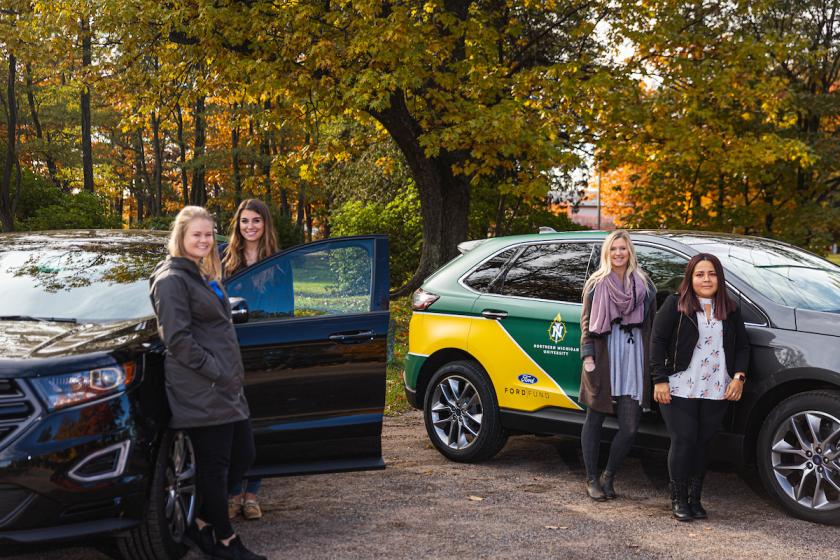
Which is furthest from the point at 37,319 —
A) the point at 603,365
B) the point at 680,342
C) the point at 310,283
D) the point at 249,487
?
Result: the point at 680,342

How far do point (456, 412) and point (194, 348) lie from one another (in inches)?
119

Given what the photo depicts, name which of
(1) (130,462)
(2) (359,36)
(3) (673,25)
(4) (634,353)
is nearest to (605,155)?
(3) (673,25)

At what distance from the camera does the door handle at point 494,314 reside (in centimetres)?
655

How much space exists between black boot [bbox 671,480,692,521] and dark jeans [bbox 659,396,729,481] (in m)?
0.04

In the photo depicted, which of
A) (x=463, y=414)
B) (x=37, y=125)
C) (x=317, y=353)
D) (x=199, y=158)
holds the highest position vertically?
(x=37, y=125)

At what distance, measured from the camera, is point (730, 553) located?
4.77 m

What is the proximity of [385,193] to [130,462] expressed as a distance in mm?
18779

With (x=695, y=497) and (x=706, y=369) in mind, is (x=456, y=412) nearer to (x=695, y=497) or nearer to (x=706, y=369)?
(x=695, y=497)

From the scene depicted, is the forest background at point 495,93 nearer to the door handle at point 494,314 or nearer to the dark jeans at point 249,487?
the door handle at point 494,314

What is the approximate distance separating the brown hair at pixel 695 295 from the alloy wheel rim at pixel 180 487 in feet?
9.39

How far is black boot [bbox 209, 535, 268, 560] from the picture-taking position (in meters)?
4.46

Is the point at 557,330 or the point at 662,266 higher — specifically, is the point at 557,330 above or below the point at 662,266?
below

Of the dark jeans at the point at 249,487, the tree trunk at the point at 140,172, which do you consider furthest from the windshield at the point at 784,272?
the tree trunk at the point at 140,172

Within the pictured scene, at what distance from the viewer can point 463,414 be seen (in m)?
6.77
